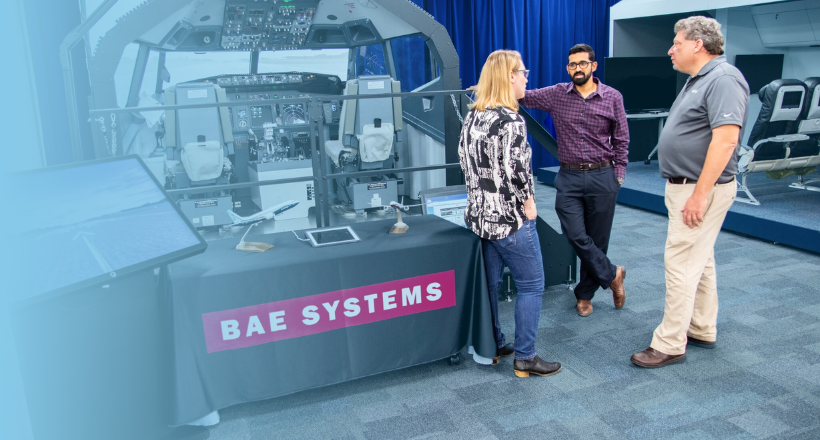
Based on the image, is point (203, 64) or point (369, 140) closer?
point (369, 140)

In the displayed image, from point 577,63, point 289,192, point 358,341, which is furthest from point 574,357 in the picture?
point 289,192

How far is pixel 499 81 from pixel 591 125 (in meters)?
0.88

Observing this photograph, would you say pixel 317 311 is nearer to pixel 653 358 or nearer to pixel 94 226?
pixel 94 226

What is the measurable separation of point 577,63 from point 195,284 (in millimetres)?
1982

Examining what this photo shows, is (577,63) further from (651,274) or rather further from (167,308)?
(167,308)

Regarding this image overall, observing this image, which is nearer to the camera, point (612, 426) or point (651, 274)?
point (612, 426)

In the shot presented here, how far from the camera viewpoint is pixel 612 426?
205 centimetres

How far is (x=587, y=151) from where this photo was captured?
2.80 metres

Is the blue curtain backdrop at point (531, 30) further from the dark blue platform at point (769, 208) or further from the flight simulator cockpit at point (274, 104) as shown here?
the dark blue platform at point (769, 208)

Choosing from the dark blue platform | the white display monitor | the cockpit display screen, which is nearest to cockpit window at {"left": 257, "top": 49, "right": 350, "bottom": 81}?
the dark blue platform

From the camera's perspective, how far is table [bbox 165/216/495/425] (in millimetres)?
2029

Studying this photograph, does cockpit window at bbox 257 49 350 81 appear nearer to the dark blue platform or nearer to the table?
the dark blue platform

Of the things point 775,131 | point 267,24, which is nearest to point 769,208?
point 775,131

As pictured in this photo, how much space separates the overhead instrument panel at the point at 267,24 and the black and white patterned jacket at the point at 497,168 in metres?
2.82
